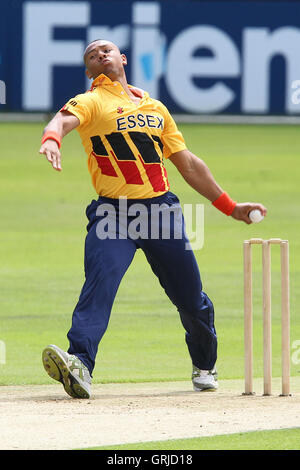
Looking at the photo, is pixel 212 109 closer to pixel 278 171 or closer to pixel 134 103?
pixel 278 171

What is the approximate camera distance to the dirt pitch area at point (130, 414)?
6023 millimetres

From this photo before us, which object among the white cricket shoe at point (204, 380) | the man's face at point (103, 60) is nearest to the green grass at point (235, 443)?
the white cricket shoe at point (204, 380)

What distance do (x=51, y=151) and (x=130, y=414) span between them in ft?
4.74

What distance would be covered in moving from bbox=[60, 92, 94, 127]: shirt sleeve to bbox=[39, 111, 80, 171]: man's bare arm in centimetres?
3

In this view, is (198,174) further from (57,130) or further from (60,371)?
(60,371)

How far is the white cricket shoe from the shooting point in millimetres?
7559

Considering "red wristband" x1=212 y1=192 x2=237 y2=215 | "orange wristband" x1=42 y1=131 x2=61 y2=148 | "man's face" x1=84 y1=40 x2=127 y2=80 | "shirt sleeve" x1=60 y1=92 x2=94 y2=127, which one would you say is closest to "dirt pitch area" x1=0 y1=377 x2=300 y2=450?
"red wristband" x1=212 y1=192 x2=237 y2=215

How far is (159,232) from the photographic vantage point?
7.20m

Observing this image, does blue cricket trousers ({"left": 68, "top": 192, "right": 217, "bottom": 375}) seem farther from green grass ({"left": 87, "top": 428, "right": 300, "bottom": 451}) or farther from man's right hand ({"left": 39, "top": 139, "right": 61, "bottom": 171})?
green grass ({"left": 87, "top": 428, "right": 300, "bottom": 451})

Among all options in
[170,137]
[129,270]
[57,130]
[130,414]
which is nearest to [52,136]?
[57,130]

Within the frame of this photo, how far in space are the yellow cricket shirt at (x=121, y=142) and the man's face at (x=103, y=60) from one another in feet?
0.17

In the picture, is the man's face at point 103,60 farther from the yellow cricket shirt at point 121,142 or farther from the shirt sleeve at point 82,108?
the shirt sleeve at point 82,108

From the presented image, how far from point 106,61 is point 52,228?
28.4 ft

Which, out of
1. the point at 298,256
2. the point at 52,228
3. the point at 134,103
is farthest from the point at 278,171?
the point at 134,103
